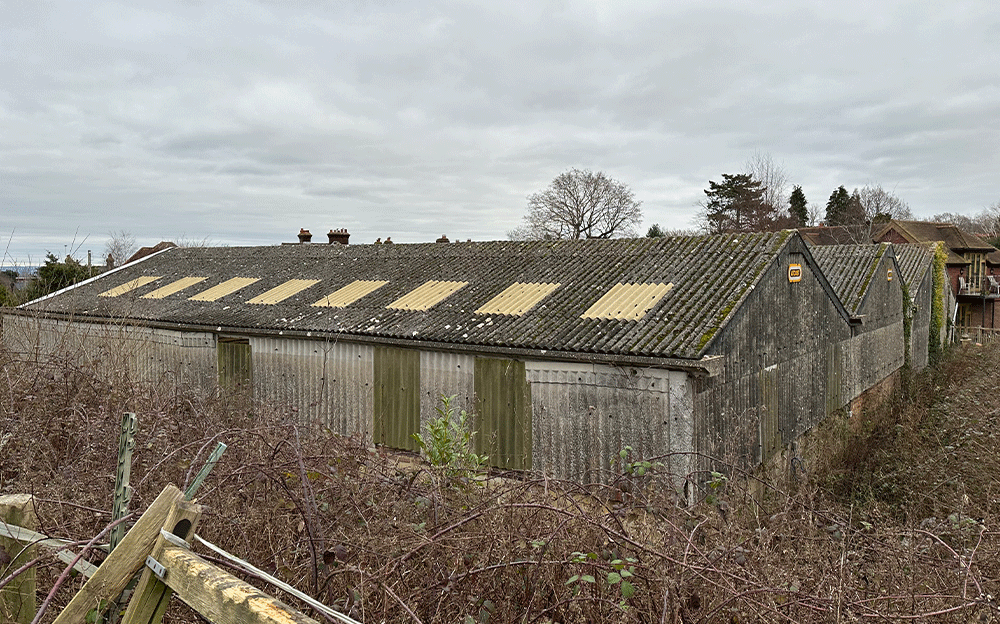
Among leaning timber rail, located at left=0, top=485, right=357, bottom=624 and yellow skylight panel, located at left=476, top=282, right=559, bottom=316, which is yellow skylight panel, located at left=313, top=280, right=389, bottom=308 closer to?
yellow skylight panel, located at left=476, top=282, right=559, bottom=316

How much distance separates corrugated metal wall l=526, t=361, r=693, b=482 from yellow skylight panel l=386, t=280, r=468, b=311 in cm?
335

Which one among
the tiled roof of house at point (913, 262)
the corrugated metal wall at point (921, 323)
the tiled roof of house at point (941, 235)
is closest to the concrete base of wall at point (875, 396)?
Result: the corrugated metal wall at point (921, 323)

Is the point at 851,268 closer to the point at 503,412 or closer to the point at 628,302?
the point at 628,302

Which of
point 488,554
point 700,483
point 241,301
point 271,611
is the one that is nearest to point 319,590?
point 488,554

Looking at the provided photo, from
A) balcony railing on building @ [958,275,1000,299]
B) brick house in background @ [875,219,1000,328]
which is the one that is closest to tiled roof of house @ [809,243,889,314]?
brick house in background @ [875,219,1000,328]

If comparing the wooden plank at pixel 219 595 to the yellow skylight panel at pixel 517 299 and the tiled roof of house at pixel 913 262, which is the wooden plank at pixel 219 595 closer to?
the yellow skylight panel at pixel 517 299

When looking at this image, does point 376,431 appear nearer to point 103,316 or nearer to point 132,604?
point 103,316

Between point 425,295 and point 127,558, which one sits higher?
point 425,295

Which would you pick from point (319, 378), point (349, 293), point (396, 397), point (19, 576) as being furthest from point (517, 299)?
point (19, 576)

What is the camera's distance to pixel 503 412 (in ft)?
34.7

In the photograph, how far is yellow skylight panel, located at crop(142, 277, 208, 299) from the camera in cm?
1758

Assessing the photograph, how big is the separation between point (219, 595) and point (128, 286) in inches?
775

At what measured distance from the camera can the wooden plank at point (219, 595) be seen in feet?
6.67

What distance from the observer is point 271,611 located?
204 centimetres
